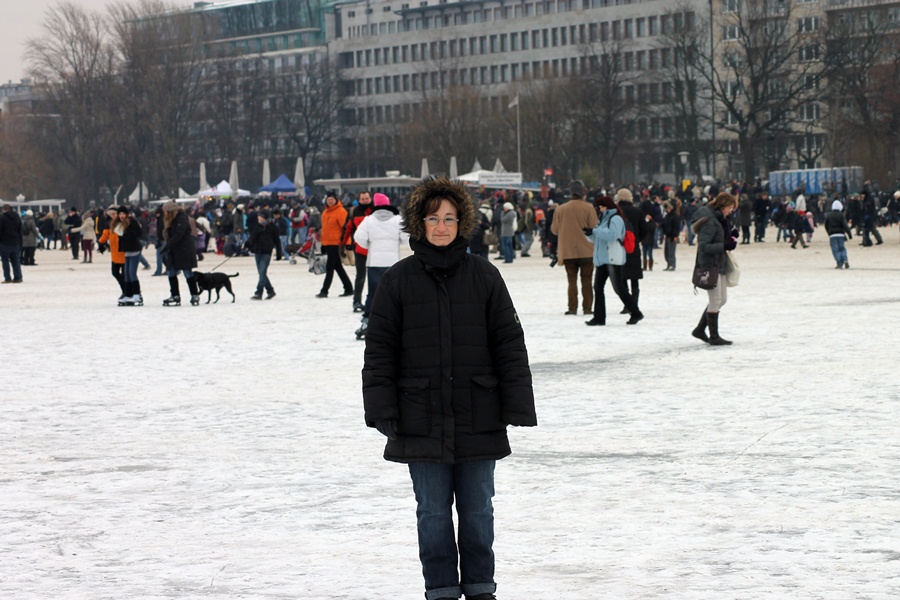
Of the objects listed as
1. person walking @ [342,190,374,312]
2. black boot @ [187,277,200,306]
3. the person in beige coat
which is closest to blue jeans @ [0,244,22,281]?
black boot @ [187,277,200,306]

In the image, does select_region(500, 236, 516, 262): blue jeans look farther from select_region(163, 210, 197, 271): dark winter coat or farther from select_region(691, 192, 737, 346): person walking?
select_region(691, 192, 737, 346): person walking

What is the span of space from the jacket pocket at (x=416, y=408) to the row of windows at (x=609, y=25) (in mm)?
74506

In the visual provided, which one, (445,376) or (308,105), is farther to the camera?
(308,105)

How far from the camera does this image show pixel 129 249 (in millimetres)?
21078

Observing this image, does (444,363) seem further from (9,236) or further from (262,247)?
(9,236)

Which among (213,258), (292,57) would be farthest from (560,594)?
(292,57)

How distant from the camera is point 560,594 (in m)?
5.11

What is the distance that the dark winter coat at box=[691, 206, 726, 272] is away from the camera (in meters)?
13.2

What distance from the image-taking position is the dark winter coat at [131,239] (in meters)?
21.1

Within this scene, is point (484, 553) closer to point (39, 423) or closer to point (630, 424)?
point (630, 424)

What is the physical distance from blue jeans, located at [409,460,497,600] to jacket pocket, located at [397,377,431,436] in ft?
0.43

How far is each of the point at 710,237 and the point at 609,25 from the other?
339ft

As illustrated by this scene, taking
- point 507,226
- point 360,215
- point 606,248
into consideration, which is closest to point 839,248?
point 507,226

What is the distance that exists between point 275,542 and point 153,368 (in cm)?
713
